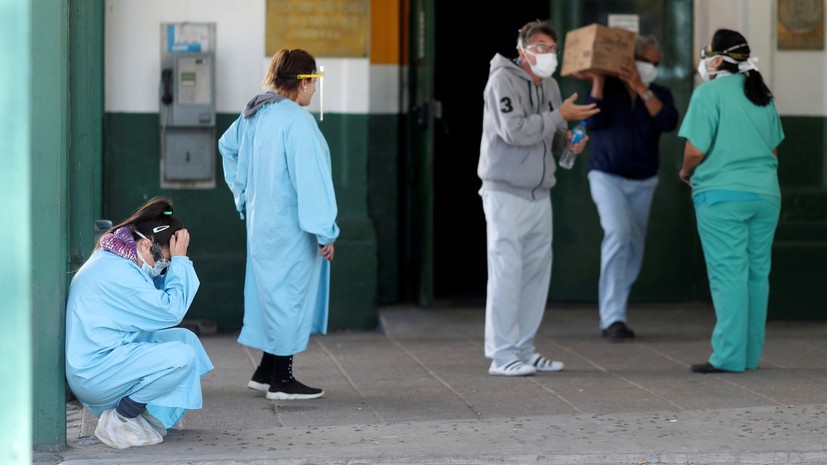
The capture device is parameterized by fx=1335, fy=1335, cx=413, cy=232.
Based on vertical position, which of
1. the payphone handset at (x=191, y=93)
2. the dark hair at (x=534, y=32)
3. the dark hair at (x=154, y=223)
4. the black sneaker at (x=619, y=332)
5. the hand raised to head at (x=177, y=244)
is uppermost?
the dark hair at (x=534, y=32)

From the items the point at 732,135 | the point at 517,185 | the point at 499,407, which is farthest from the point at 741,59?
the point at 499,407

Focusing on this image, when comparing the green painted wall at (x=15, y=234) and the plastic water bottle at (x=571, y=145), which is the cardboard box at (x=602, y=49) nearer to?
the plastic water bottle at (x=571, y=145)

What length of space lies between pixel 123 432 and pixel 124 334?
1.36 ft

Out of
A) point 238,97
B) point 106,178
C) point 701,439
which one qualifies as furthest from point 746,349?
point 106,178

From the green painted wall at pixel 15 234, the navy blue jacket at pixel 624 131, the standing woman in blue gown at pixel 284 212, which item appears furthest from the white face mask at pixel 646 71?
the green painted wall at pixel 15 234

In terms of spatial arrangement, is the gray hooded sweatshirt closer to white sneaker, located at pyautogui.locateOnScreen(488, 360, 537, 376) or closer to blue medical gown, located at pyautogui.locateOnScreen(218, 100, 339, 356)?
white sneaker, located at pyautogui.locateOnScreen(488, 360, 537, 376)

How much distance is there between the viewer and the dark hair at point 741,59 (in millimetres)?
7340

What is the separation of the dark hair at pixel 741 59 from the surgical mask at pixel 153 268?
11.3ft

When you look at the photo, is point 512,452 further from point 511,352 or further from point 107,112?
point 107,112

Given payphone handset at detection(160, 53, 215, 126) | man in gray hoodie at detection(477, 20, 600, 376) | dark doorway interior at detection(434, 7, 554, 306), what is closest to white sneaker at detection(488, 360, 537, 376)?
man in gray hoodie at detection(477, 20, 600, 376)

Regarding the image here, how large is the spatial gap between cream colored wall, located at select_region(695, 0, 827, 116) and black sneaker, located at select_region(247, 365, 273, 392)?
4.48 meters

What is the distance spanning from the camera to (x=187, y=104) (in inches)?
346

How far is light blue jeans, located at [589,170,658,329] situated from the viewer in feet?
28.0

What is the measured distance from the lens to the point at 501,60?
737 centimetres
